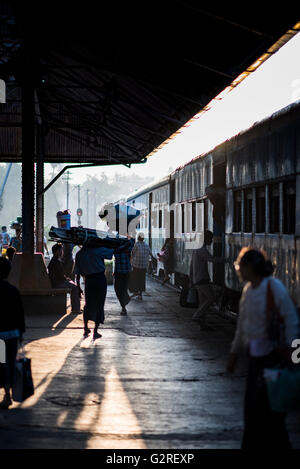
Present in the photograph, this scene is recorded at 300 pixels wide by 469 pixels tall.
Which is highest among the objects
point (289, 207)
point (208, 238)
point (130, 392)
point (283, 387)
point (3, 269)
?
point (289, 207)

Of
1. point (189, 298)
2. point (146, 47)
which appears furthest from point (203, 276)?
point (146, 47)

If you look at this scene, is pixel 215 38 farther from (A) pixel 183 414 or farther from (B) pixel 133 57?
(A) pixel 183 414

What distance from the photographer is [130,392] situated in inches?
318

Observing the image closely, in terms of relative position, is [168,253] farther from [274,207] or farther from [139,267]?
[274,207]

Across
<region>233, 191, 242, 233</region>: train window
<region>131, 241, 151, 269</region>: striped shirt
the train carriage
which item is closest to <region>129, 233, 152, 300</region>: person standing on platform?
<region>131, 241, 151, 269</region>: striped shirt

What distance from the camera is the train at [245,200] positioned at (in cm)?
945

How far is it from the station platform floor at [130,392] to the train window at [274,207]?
1887mm

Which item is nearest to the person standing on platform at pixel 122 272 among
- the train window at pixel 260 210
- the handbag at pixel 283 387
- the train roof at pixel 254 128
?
the train roof at pixel 254 128

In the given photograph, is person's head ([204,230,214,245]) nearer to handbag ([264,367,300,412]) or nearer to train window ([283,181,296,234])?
train window ([283,181,296,234])

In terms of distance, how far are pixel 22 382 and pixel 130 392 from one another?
1.33 m

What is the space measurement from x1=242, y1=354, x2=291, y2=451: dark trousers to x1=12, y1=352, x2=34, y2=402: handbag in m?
2.65

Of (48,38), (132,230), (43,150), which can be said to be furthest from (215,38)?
(132,230)

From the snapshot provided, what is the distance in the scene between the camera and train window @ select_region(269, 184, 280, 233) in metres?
10.2

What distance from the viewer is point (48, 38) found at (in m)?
14.7
